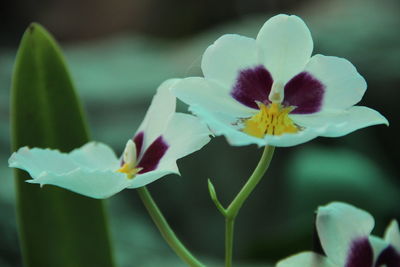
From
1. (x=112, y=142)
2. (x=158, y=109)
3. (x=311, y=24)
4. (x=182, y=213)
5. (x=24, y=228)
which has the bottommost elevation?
(x=182, y=213)

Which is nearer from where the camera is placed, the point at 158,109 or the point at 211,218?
the point at 158,109

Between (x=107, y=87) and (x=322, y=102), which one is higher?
(x=322, y=102)

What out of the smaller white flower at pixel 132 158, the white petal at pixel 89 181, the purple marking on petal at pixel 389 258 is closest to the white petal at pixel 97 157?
the smaller white flower at pixel 132 158

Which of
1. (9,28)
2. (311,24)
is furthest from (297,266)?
(9,28)

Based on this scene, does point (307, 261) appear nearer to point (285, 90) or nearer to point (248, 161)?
point (285, 90)

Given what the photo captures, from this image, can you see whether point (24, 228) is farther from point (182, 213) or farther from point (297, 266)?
point (182, 213)

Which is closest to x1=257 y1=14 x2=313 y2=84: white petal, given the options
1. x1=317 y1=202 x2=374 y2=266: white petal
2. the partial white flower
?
the partial white flower
